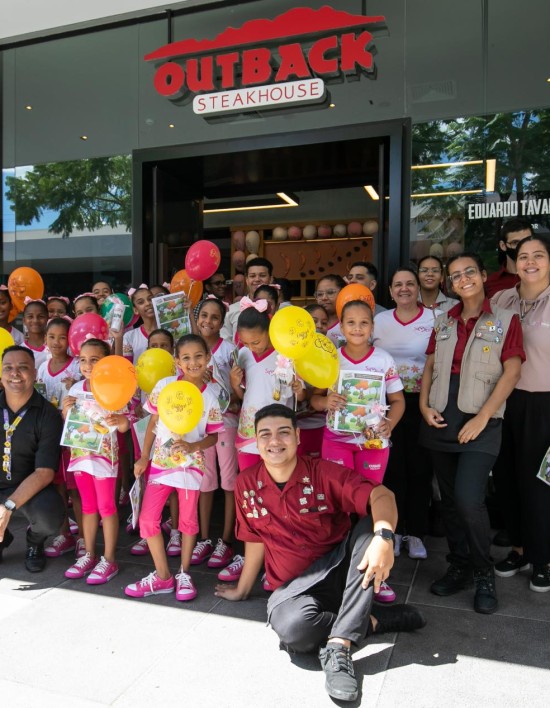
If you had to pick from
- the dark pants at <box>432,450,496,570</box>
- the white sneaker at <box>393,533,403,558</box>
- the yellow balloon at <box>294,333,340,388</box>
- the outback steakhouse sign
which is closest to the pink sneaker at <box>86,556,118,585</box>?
the yellow balloon at <box>294,333,340,388</box>

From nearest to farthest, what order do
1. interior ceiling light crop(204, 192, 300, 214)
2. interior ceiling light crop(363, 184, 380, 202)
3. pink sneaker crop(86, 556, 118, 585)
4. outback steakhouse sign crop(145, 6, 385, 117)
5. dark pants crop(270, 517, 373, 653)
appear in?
dark pants crop(270, 517, 373, 653) < pink sneaker crop(86, 556, 118, 585) < outback steakhouse sign crop(145, 6, 385, 117) < interior ceiling light crop(363, 184, 380, 202) < interior ceiling light crop(204, 192, 300, 214)

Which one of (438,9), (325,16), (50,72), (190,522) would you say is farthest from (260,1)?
(190,522)

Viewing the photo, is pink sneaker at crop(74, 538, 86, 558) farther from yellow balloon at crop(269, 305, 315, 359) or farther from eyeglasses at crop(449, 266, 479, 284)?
eyeglasses at crop(449, 266, 479, 284)

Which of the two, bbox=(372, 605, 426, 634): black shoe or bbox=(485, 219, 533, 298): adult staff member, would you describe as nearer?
bbox=(372, 605, 426, 634): black shoe

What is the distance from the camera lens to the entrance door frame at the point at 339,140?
4527 millimetres

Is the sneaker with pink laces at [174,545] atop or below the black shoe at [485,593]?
below

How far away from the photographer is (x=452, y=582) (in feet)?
9.08

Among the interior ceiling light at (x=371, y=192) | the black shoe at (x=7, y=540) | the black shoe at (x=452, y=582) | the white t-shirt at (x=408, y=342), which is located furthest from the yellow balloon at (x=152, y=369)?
the interior ceiling light at (x=371, y=192)

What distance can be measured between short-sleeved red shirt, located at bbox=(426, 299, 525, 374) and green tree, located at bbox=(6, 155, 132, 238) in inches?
141

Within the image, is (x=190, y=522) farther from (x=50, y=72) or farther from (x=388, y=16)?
(x=50, y=72)

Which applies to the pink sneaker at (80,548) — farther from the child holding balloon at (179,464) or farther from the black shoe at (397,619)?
the black shoe at (397,619)

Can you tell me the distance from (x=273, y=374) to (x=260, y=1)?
3770 mm

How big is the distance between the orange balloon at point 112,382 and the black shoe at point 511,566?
2.09 meters

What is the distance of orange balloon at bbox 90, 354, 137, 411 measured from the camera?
2797 mm
